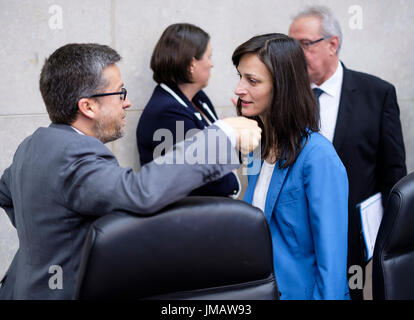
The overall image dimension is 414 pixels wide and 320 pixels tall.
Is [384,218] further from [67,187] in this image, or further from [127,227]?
[67,187]

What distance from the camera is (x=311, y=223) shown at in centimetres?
145

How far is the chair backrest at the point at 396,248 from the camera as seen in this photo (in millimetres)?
1221

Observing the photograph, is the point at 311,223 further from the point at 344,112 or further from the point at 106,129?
the point at 344,112

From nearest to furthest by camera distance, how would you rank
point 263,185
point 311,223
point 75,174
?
point 75,174, point 311,223, point 263,185

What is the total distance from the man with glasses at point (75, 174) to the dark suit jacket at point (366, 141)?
45.6 inches

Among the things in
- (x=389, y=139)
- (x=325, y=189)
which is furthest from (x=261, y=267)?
(x=389, y=139)

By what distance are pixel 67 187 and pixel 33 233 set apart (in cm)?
18

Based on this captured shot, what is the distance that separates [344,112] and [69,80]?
4.62ft

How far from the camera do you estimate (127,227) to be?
3.04 feet

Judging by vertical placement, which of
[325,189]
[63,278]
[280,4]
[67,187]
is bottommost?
[63,278]

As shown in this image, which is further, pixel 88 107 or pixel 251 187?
pixel 251 187

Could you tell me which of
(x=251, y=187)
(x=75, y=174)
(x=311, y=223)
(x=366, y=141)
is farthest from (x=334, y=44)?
(x=75, y=174)

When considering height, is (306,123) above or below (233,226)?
above

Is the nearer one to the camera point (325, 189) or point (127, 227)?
point (127, 227)
